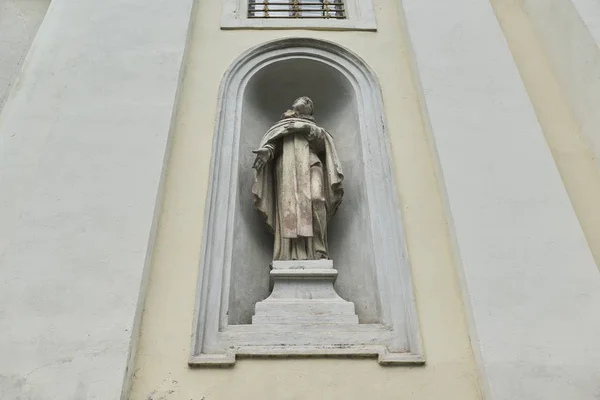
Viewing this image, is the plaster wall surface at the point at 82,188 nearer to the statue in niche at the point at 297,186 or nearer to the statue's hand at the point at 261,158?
the statue's hand at the point at 261,158

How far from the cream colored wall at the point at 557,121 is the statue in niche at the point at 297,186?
76.0 inches

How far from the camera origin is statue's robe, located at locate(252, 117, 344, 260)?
4781mm

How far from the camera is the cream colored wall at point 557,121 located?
4863mm

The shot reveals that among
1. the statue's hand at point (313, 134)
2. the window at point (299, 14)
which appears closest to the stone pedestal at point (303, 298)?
the statue's hand at point (313, 134)

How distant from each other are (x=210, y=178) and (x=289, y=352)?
1679 millimetres

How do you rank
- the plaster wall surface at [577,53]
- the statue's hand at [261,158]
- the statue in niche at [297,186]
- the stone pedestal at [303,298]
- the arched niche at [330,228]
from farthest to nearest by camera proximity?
the plaster wall surface at [577,53] < the statue's hand at [261,158] < the statue in niche at [297,186] < the stone pedestal at [303,298] < the arched niche at [330,228]

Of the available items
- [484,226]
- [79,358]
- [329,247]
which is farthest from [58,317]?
[484,226]

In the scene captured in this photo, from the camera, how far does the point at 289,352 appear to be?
12.7ft

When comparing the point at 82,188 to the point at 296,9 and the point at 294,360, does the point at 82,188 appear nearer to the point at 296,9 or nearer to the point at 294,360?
the point at 294,360

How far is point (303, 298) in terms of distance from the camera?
441 centimetres

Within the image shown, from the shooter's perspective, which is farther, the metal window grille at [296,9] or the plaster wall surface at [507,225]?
the metal window grille at [296,9]

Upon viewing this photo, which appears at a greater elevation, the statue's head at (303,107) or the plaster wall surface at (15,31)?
the plaster wall surface at (15,31)

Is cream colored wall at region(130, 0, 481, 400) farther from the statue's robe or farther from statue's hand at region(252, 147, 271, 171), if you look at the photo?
the statue's robe

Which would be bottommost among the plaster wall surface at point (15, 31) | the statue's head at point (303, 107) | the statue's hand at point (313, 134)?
the statue's hand at point (313, 134)
